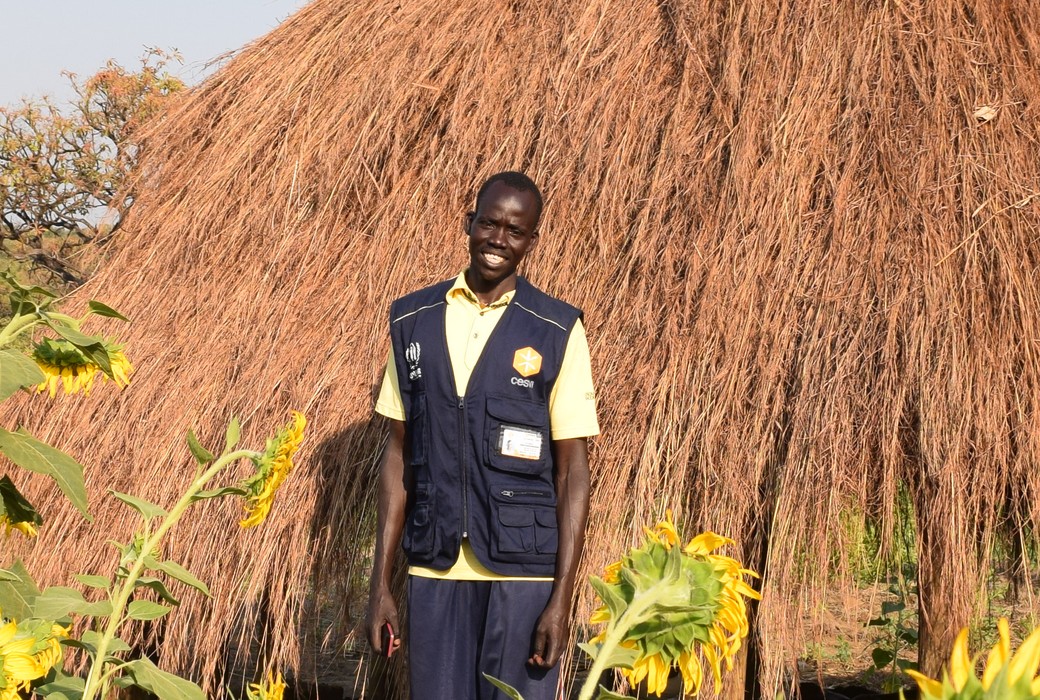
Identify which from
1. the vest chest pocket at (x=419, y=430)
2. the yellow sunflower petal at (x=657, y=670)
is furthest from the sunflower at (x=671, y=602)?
the vest chest pocket at (x=419, y=430)

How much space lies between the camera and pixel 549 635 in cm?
227

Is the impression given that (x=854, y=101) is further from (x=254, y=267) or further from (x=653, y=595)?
(x=653, y=595)

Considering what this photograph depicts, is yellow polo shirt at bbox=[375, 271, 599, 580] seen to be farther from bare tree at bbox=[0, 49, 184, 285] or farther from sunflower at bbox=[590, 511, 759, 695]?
bare tree at bbox=[0, 49, 184, 285]

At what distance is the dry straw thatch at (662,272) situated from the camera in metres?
2.89

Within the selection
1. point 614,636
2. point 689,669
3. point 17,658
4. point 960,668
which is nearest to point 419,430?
point 17,658

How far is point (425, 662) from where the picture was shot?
236cm

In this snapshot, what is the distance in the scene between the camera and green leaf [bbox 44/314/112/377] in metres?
1.55

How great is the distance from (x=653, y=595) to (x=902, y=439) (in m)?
2.15

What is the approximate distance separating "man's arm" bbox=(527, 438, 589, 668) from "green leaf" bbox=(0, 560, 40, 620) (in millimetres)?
982

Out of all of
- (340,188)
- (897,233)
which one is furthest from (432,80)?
(897,233)

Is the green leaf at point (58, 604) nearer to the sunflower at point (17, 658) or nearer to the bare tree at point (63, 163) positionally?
the sunflower at point (17, 658)

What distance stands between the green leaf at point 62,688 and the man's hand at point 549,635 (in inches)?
37.7

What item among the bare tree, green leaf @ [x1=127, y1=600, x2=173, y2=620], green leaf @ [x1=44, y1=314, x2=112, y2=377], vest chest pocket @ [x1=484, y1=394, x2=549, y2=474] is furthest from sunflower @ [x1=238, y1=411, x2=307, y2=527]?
the bare tree

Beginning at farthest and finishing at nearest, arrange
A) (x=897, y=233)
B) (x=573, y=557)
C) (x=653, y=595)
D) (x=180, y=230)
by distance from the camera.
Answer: (x=180, y=230) → (x=897, y=233) → (x=573, y=557) → (x=653, y=595)
